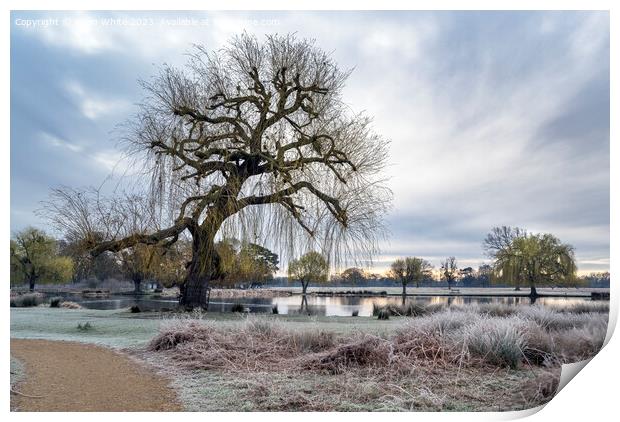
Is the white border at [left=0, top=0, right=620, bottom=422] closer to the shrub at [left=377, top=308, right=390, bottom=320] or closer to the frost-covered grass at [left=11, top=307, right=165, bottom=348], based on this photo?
the frost-covered grass at [left=11, top=307, right=165, bottom=348]

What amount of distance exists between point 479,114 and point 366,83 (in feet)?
3.42

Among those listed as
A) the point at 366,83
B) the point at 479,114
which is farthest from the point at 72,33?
the point at 479,114

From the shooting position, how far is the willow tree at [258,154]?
14.5 ft

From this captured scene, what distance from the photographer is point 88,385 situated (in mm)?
3348

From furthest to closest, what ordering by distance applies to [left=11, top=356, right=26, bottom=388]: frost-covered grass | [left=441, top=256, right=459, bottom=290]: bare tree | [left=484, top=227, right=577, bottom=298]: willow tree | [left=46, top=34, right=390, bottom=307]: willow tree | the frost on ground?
[left=46, top=34, right=390, bottom=307]: willow tree < [left=441, top=256, right=459, bottom=290]: bare tree < [left=484, top=227, right=577, bottom=298]: willow tree < [left=11, top=356, right=26, bottom=388]: frost-covered grass < the frost on ground

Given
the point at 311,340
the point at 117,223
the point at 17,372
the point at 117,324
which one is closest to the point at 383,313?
the point at 311,340

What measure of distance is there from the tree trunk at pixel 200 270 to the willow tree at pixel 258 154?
0.04ft

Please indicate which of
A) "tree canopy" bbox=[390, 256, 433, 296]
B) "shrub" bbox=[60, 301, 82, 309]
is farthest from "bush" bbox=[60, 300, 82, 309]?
"tree canopy" bbox=[390, 256, 433, 296]

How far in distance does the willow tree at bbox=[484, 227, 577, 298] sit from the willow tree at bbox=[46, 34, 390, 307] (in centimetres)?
106

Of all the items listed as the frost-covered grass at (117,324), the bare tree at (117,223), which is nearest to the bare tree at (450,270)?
the frost-covered grass at (117,324)

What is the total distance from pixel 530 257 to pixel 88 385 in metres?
3.53

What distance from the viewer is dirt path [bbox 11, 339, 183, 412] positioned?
126 inches

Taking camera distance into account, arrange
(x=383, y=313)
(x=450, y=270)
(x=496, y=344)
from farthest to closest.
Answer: (x=383, y=313), (x=450, y=270), (x=496, y=344)
